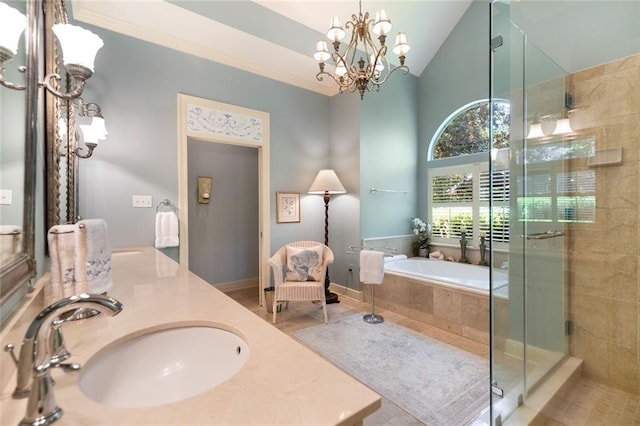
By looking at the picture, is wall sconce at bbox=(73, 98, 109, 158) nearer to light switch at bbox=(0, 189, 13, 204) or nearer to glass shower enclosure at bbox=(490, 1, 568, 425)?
light switch at bbox=(0, 189, 13, 204)

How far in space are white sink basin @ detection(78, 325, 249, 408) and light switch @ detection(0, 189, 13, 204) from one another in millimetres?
480

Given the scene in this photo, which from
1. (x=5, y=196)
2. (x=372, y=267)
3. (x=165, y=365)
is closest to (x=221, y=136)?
(x=372, y=267)

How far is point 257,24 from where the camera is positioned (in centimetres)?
298

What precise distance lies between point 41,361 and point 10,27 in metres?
0.85

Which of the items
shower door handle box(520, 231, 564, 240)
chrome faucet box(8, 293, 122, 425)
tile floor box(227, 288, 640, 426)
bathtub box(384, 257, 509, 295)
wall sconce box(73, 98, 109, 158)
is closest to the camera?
chrome faucet box(8, 293, 122, 425)

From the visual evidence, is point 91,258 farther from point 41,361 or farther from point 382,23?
point 382,23

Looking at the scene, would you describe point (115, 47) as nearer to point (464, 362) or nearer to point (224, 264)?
point (224, 264)

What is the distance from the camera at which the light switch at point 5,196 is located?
74cm

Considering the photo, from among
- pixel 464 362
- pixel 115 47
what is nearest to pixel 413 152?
pixel 464 362

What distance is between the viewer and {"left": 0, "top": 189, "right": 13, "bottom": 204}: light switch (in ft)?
2.44

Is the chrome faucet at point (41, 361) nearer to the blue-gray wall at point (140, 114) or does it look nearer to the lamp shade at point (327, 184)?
the blue-gray wall at point (140, 114)

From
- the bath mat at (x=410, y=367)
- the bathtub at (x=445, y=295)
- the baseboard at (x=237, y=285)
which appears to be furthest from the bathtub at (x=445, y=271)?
the baseboard at (x=237, y=285)

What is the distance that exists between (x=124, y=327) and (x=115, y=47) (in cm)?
297

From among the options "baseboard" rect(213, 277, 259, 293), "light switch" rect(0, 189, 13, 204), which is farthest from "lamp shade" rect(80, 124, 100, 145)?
"baseboard" rect(213, 277, 259, 293)
